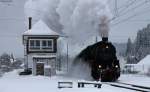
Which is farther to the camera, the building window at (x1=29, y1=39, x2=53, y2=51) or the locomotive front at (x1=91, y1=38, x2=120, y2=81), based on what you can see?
the building window at (x1=29, y1=39, x2=53, y2=51)

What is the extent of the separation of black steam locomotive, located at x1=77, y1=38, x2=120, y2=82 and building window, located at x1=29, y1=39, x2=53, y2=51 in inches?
911

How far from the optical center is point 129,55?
495 feet

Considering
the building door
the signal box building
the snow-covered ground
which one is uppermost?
the signal box building

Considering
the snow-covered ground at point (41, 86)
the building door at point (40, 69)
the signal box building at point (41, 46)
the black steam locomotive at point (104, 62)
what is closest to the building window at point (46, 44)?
the signal box building at point (41, 46)

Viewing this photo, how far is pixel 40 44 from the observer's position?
61.9 metres

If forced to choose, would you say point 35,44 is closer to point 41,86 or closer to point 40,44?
point 40,44

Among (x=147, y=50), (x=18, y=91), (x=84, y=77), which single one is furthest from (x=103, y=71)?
(x=147, y=50)

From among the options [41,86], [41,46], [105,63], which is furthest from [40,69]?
[41,86]

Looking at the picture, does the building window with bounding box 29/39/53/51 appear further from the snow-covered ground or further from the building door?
the snow-covered ground

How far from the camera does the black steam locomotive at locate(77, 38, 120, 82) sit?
125 feet

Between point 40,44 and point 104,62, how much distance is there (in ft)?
79.9

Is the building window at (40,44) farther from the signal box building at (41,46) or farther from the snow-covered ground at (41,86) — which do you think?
the snow-covered ground at (41,86)

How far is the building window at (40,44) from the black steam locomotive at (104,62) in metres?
23.1

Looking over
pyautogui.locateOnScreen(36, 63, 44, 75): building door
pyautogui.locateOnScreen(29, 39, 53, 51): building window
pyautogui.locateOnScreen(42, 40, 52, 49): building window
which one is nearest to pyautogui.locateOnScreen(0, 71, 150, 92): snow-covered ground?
pyautogui.locateOnScreen(36, 63, 44, 75): building door
